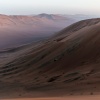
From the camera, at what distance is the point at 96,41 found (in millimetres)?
25781

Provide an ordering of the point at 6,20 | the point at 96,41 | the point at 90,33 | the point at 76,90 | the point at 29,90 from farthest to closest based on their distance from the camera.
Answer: the point at 6,20 → the point at 90,33 → the point at 96,41 → the point at 29,90 → the point at 76,90

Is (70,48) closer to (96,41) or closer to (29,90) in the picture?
(96,41)

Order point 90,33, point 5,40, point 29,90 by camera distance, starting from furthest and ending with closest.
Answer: point 5,40
point 90,33
point 29,90

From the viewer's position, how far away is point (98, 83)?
15023 mm

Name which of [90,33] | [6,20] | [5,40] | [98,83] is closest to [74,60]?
[90,33]

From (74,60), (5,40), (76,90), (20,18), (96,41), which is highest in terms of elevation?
(20,18)

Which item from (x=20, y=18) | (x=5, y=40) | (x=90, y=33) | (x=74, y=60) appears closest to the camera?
(x=74, y=60)

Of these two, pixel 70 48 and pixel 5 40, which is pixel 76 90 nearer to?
pixel 70 48

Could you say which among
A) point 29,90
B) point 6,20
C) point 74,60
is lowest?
point 29,90

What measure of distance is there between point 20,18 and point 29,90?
13792 cm

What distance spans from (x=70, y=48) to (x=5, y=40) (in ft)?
214

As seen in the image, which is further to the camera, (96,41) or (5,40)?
(5,40)

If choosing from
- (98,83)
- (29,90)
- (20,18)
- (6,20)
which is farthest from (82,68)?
(20,18)

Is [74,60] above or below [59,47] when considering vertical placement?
below
